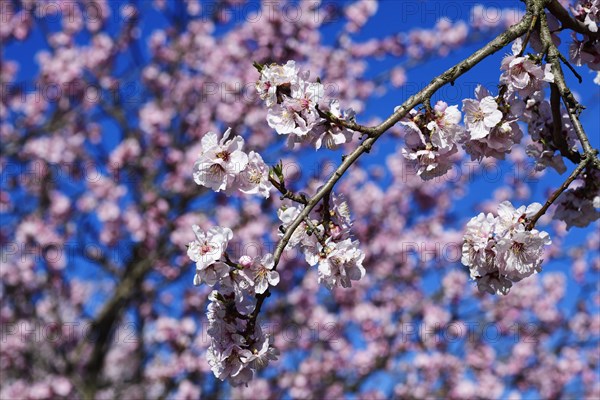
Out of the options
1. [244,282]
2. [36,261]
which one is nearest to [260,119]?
[36,261]

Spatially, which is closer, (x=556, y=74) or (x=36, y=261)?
(x=556, y=74)

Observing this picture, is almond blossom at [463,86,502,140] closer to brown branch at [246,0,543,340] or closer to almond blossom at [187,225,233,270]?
brown branch at [246,0,543,340]

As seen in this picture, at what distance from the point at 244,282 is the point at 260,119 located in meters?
6.67

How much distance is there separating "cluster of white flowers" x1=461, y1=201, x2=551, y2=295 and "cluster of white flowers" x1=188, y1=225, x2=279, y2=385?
0.71 m

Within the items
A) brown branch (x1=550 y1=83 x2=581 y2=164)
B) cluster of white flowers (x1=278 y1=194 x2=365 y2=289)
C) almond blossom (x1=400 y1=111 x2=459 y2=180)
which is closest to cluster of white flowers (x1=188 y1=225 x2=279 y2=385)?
cluster of white flowers (x1=278 y1=194 x2=365 y2=289)

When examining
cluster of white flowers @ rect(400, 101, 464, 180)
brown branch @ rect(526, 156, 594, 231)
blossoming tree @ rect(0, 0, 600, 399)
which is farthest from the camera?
blossoming tree @ rect(0, 0, 600, 399)

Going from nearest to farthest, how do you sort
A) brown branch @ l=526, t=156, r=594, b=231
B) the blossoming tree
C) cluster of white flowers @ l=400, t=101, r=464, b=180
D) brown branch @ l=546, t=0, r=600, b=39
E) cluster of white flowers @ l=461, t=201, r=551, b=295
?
brown branch @ l=526, t=156, r=594, b=231 → cluster of white flowers @ l=461, t=201, r=551, b=295 → cluster of white flowers @ l=400, t=101, r=464, b=180 → brown branch @ l=546, t=0, r=600, b=39 → the blossoming tree

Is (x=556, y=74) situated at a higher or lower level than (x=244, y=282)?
higher

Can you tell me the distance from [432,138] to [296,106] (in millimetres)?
488

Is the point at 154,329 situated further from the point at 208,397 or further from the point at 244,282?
the point at 244,282

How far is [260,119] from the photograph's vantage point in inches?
339

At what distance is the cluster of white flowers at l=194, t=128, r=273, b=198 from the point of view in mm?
2188

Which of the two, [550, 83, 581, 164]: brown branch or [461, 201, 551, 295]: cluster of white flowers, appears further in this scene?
[550, 83, 581, 164]: brown branch

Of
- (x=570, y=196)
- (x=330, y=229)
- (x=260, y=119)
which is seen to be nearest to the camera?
(x=330, y=229)
